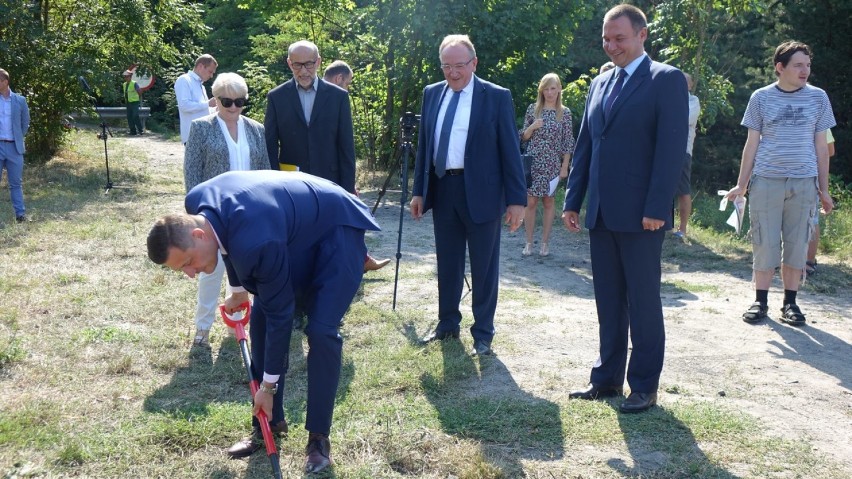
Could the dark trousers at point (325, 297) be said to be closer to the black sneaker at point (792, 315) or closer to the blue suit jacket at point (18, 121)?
the black sneaker at point (792, 315)

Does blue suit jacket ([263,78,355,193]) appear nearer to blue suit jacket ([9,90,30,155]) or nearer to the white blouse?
the white blouse

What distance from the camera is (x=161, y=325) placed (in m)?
6.54

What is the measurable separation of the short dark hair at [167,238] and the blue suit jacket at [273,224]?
156mm

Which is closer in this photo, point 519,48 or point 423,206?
point 423,206

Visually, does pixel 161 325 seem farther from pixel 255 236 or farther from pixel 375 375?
pixel 255 236

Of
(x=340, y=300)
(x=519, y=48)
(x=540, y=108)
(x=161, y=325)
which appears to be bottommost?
(x=161, y=325)

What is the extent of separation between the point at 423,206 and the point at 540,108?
12.3ft

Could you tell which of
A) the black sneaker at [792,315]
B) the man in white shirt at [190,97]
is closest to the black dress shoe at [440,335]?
the black sneaker at [792,315]

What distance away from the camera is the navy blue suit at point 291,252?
11.4ft

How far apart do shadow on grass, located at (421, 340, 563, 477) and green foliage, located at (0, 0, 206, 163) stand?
489 inches

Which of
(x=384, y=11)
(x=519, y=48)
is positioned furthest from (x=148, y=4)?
(x=519, y=48)

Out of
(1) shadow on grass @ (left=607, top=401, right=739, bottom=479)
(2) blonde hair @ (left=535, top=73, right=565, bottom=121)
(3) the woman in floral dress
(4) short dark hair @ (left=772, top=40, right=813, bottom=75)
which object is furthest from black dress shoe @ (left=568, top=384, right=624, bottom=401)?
(2) blonde hair @ (left=535, top=73, right=565, bottom=121)

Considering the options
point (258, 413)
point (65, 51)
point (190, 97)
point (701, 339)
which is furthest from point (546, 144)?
point (65, 51)

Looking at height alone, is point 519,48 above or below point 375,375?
above
